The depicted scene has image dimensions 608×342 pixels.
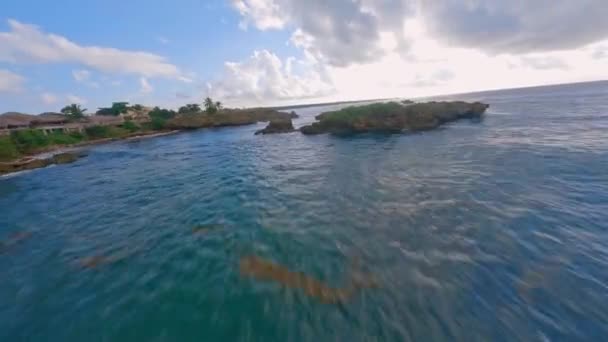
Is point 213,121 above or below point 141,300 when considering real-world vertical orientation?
above

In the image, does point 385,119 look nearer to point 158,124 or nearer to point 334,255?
point 334,255

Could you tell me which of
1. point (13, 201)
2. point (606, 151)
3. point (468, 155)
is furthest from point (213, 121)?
point (606, 151)

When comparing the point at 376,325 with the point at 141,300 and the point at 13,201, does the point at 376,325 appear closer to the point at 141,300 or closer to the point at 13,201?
the point at 141,300

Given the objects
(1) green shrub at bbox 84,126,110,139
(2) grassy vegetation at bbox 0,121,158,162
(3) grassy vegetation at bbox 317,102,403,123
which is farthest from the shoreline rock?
(3) grassy vegetation at bbox 317,102,403,123

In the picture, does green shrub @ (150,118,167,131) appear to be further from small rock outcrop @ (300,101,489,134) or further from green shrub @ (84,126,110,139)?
small rock outcrop @ (300,101,489,134)

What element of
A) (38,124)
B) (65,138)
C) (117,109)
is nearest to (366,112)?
(65,138)

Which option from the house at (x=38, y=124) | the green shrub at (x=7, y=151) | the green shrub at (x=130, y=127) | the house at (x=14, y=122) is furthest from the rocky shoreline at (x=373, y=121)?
the house at (x=14, y=122)

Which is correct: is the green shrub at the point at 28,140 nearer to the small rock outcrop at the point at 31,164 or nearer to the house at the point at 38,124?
the small rock outcrop at the point at 31,164
